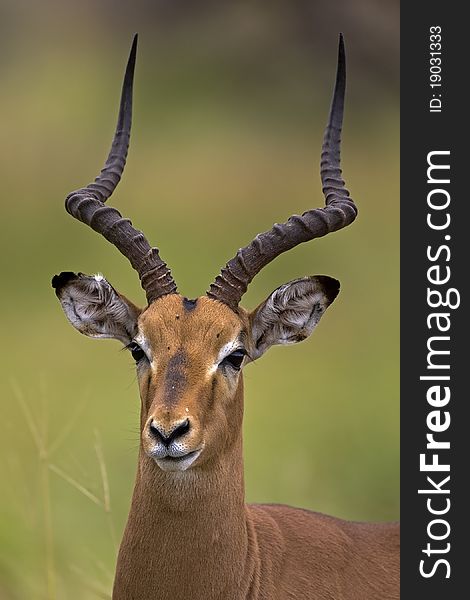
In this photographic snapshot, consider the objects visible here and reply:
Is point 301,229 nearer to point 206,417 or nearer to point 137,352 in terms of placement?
point 137,352

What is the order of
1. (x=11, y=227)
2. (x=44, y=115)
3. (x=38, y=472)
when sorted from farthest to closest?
(x=44, y=115)
(x=11, y=227)
(x=38, y=472)

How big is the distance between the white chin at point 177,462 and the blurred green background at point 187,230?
8.56 feet

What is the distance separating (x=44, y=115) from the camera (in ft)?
85.1

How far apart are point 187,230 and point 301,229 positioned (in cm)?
1318

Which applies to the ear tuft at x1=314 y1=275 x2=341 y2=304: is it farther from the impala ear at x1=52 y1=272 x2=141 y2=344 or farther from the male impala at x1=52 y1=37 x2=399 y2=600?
the impala ear at x1=52 y1=272 x2=141 y2=344

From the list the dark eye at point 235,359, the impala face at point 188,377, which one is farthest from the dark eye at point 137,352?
the dark eye at point 235,359

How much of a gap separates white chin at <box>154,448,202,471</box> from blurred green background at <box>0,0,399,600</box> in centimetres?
261

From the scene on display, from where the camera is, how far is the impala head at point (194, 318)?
7590mm

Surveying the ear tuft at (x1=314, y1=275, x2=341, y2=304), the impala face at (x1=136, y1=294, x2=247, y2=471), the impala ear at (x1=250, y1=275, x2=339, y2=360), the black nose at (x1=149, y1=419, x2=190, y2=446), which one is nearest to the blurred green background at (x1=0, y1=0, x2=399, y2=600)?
the impala ear at (x1=250, y1=275, x2=339, y2=360)

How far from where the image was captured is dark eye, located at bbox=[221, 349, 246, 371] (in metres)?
8.03

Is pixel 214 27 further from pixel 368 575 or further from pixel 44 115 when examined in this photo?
pixel 368 575

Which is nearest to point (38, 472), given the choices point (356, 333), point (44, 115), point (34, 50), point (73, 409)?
point (73, 409)

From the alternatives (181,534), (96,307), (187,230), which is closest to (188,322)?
(96,307)

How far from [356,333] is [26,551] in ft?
31.8
